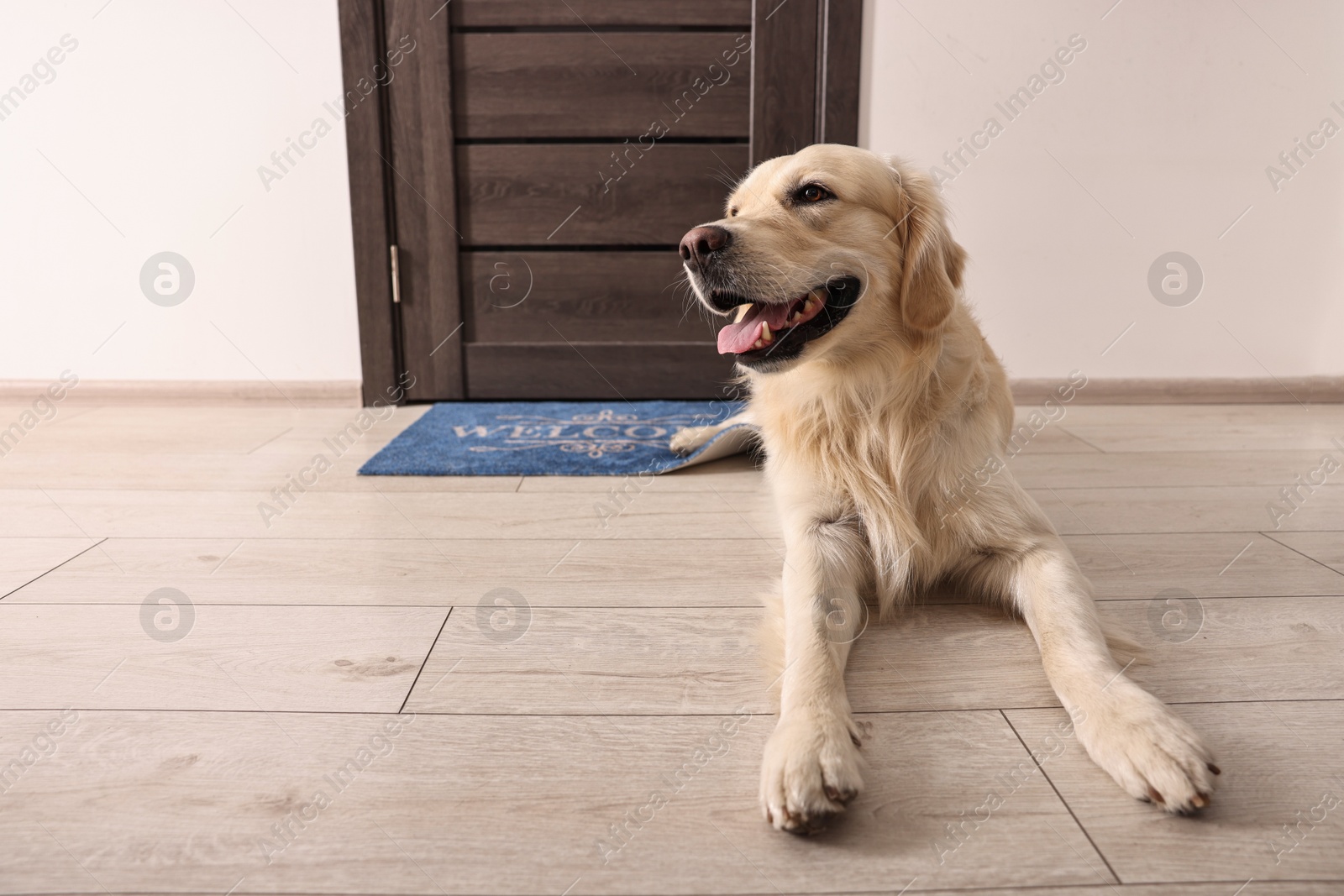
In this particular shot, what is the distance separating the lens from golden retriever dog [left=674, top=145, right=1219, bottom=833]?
51.4 inches

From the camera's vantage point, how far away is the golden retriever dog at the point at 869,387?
1307 millimetres

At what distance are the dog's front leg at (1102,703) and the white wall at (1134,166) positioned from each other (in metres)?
1.96

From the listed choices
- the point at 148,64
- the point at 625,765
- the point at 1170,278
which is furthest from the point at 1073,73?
the point at 148,64

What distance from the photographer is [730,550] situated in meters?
1.58

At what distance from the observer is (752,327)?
1.41 meters

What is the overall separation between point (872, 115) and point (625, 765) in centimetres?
254

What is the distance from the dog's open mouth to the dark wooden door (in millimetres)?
1581

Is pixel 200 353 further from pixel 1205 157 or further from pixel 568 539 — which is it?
pixel 1205 157

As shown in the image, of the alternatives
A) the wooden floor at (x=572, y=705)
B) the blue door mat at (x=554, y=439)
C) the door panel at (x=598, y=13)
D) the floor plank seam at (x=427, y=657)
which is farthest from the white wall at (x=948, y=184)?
the floor plank seam at (x=427, y=657)

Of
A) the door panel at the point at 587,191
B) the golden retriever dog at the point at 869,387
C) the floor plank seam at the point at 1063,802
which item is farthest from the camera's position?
the door panel at the point at 587,191

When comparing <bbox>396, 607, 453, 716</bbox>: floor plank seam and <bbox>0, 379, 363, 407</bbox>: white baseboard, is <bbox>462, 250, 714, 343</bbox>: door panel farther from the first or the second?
<bbox>396, 607, 453, 716</bbox>: floor plank seam

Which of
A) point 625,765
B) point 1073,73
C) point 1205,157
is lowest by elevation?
point 625,765

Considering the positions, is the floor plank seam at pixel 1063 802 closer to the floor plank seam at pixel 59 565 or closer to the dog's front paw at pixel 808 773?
the dog's front paw at pixel 808 773

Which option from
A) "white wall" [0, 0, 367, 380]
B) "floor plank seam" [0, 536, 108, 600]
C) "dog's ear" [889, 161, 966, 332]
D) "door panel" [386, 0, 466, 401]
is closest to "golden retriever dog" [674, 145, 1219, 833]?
"dog's ear" [889, 161, 966, 332]
